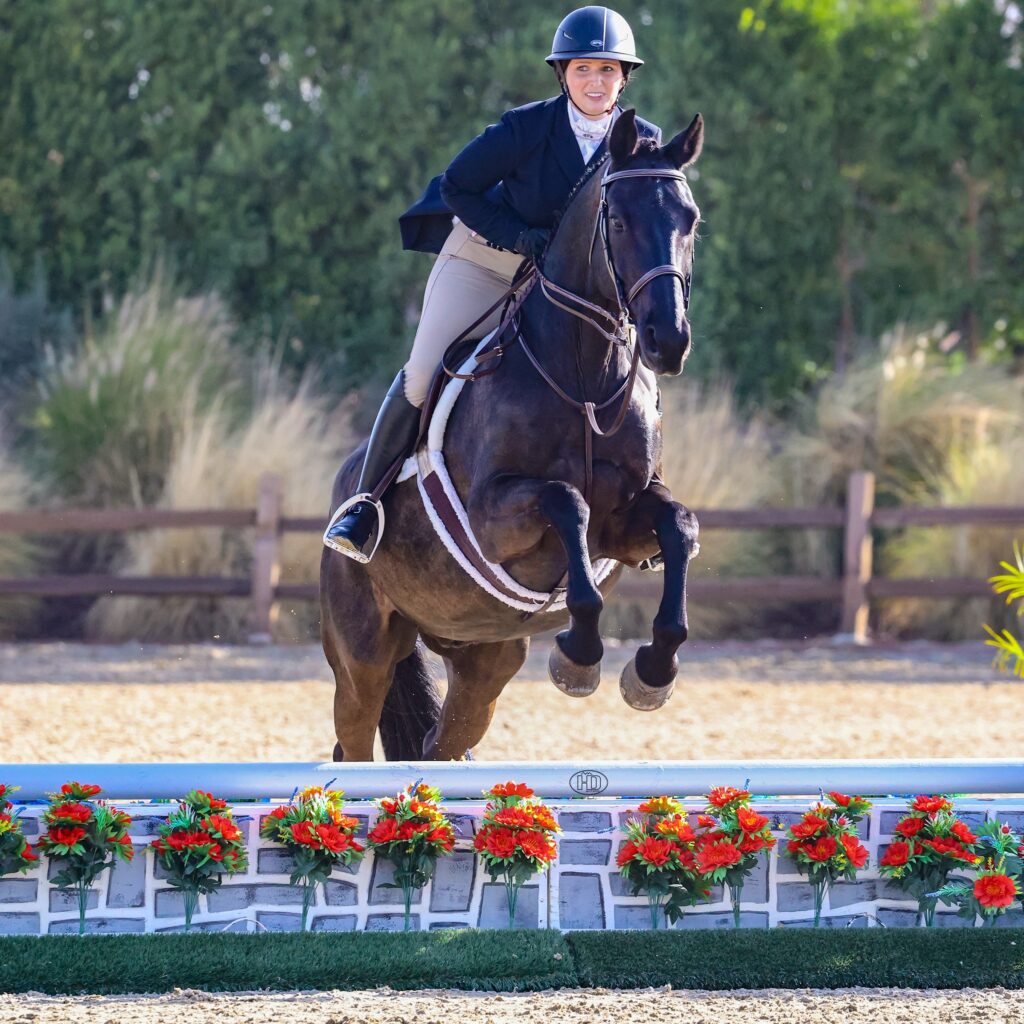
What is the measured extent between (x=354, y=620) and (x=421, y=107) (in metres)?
9.20

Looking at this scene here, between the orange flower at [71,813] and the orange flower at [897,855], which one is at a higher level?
the orange flower at [71,813]

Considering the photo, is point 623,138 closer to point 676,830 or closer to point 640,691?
point 640,691

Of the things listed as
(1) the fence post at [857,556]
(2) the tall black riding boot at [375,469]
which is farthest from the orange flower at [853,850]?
(1) the fence post at [857,556]

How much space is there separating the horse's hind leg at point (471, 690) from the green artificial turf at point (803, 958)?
1622mm

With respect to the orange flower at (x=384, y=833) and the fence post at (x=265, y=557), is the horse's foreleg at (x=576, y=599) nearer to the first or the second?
the orange flower at (x=384, y=833)

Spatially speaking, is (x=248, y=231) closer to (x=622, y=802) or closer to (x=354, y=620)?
(x=354, y=620)

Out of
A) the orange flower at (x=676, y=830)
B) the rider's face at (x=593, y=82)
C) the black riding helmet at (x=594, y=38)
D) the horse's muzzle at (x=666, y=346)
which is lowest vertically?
the orange flower at (x=676, y=830)

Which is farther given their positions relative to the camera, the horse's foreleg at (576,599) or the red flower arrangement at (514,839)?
the horse's foreleg at (576,599)

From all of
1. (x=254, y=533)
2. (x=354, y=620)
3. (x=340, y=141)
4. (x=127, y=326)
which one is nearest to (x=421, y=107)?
(x=340, y=141)

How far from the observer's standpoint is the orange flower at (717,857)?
11.6ft

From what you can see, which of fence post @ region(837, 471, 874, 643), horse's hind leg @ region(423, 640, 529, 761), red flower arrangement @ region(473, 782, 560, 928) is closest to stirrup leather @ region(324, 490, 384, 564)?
horse's hind leg @ region(423, 640, 529, 761)

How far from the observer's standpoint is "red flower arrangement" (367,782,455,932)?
3547 millimetres

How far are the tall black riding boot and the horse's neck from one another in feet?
2.05

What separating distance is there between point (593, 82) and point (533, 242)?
463mm
